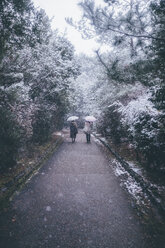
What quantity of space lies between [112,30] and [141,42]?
3.96 ft

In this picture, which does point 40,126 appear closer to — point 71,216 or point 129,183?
point 129,183

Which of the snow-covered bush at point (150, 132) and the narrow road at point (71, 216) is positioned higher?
the snow-covered bush at point (150, 132)

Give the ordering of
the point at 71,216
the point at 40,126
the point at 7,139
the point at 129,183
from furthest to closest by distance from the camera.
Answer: the point at 40,126 < the point at 7,139 < the point at 129,183 < the point at 71,216

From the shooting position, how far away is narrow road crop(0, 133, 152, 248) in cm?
301

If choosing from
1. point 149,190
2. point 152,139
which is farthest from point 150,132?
point 149,190

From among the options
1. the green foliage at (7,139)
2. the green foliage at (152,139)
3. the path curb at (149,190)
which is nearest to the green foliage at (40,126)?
the green foliage at (7,139)

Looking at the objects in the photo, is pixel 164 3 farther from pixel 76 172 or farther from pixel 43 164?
pixel 43 164

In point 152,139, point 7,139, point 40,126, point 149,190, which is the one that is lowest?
point 149,190

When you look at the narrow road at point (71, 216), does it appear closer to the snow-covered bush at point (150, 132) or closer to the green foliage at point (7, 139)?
the green foliage at point (7, 139)

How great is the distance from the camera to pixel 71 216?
375cm

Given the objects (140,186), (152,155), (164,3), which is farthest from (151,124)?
(164,3)

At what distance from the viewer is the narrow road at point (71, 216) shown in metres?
3.01

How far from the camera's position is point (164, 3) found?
3936mm

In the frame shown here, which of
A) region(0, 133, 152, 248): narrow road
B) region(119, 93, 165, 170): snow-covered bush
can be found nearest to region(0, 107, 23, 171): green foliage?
region(0, 133, 152, 248): narrow road
